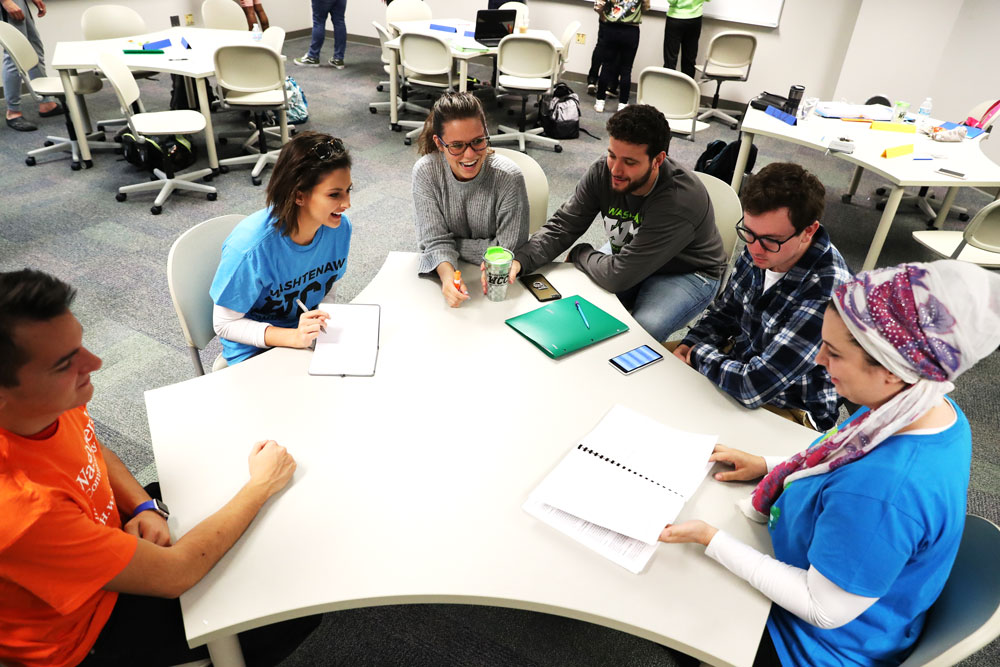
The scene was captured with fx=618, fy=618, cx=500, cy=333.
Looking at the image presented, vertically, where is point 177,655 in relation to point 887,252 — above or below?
above

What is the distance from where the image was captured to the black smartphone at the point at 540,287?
2023 millimetres

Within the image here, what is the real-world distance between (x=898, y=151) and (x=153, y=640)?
435 centimetres

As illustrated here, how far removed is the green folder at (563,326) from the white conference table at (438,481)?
27 millimetres

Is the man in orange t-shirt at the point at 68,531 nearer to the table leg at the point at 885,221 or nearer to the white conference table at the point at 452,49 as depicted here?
the table leg at the point at 885,221

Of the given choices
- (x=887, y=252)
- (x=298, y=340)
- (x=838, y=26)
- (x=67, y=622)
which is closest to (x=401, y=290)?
(x=298, y=340)

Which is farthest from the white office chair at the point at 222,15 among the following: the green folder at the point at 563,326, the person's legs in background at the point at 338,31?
the green folder at the point at 563,326

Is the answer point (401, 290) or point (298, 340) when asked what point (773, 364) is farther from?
point (298, 340)

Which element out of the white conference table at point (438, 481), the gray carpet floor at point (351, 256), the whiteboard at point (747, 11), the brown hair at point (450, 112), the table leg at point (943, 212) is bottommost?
the gray carpet floor at point (351, 256)

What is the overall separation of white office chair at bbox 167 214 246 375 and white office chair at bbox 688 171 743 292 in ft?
6.02

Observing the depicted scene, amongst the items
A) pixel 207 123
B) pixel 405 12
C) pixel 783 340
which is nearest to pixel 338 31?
pixel 405 12

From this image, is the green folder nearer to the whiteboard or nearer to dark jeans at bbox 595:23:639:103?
dark jeans at bbox 595:23:639:103

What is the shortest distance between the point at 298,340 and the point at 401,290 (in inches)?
16.3

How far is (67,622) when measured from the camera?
112 cm

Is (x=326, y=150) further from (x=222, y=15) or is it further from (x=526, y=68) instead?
(x=222, y=15)
